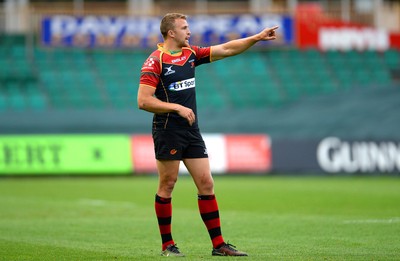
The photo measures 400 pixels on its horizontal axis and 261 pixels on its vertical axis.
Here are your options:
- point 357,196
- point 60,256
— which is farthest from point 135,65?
point 60,256

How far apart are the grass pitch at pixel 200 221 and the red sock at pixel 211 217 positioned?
0.25 metres

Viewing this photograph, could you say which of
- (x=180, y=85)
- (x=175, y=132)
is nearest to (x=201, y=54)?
(x=180, y=85)

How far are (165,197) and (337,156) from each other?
16738mm

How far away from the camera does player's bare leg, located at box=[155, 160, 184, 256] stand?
939cm

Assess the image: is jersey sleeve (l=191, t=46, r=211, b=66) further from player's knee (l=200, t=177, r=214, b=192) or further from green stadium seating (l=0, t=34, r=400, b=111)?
green stadium seating (l=0, t=34, r=400, b=111)

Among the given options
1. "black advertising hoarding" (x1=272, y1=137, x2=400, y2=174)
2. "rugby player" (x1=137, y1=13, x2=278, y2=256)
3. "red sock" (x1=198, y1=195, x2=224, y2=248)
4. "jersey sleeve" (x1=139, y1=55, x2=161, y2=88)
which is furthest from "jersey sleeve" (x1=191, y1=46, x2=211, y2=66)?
"black advertising hoarding" (x1=272, y1=137, x2=400, y2=174)

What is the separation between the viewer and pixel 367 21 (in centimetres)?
3844

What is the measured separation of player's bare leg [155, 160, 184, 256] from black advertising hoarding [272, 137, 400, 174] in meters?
16.5

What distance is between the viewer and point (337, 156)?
25656mm

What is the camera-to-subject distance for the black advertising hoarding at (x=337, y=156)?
25203 mm

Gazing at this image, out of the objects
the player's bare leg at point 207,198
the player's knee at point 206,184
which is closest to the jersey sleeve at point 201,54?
the player's bare leg at point 207,198

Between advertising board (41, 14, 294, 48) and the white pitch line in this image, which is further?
advertising board (41, 14, 294, 48)

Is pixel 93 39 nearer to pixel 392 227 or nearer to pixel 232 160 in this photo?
pixel 232 160

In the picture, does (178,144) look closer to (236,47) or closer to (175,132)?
(175,132)
